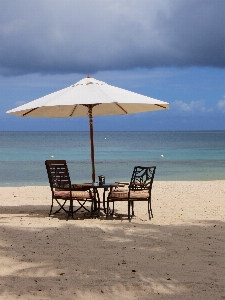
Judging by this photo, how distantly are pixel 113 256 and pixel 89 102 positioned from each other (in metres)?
2.66

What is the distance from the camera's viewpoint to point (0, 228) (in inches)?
270

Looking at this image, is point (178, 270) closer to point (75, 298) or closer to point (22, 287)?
point (75, 298)

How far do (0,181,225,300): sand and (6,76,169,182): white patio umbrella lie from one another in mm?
1669

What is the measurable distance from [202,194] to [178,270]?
7.27 metres

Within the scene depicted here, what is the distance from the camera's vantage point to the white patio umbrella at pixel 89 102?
7406 millimetres

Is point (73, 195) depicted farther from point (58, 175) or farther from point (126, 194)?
point (126, 194)

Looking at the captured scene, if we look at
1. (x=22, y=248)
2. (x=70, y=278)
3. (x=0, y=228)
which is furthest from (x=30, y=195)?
(x=70, y=278)

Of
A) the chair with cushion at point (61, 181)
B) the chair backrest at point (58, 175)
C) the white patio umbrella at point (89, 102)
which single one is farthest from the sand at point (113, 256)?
the white patio umbrella at point (89, 102)

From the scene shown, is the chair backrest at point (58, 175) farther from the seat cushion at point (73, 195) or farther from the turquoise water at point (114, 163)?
the turquoise water at point (114, 163)

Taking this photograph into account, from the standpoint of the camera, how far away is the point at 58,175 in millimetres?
8078

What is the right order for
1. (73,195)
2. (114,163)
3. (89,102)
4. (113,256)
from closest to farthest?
(113,256) → (89,102) → (73,195) → (114,163)

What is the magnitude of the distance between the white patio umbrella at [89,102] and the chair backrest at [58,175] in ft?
1.91

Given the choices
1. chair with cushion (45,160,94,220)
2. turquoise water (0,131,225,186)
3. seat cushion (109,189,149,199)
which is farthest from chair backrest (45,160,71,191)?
turquoise water (0,131,225,186)

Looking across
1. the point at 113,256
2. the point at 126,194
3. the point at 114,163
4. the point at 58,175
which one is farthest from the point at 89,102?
the point at 114,163
